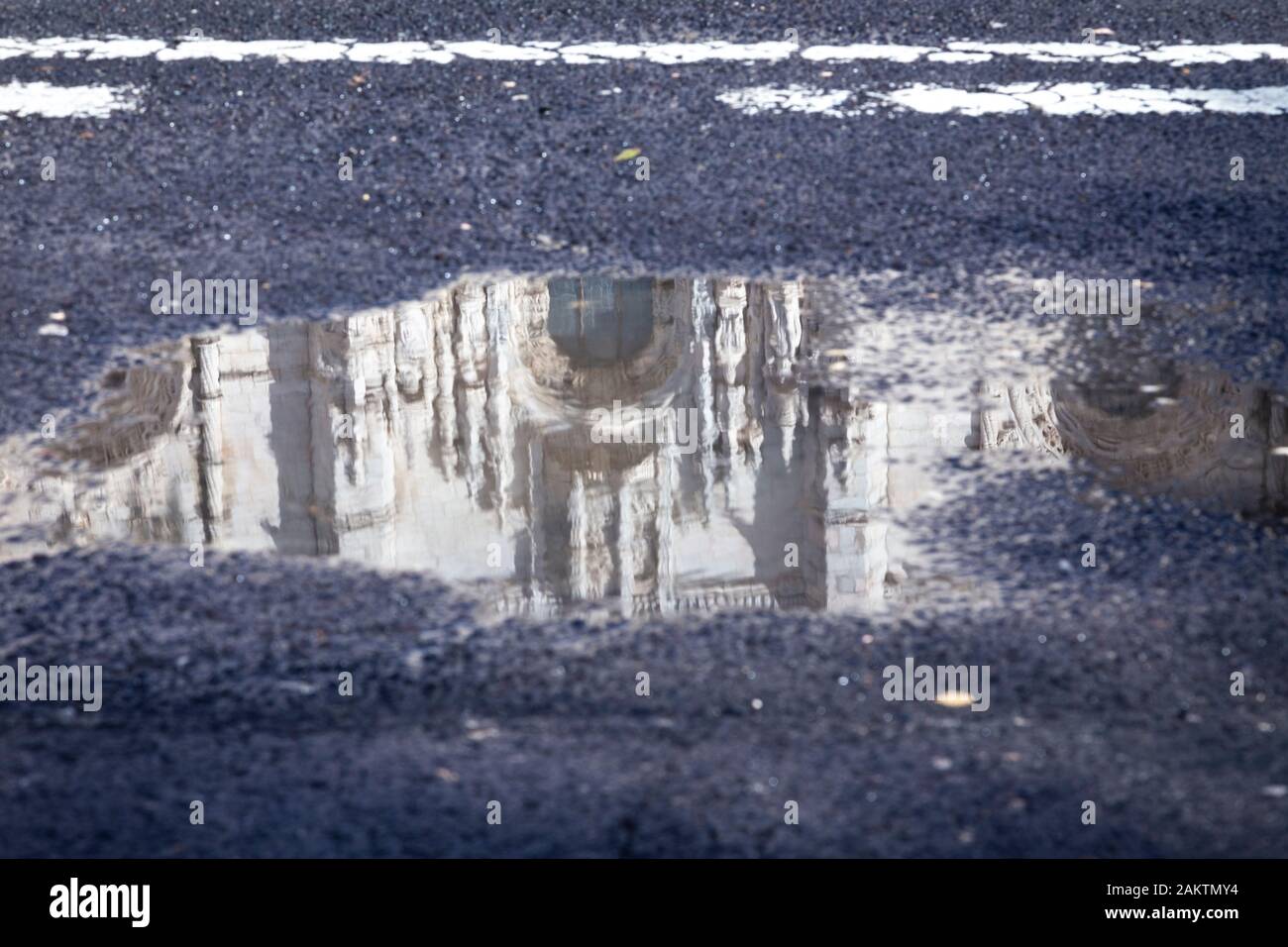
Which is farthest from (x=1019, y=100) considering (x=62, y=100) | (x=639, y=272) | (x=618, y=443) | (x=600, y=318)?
(x=62, y=100)

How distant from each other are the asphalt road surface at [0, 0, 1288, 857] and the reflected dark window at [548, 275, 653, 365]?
0.17 m

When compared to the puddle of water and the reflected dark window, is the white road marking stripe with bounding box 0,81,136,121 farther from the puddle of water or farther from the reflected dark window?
the reflected dark window

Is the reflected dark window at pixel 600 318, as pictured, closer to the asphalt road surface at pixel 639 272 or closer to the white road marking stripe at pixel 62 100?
the asphalt road surface at pixel 639 272

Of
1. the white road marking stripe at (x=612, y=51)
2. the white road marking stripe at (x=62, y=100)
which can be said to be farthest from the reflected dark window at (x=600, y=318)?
the white road marking stripe at (x=62, y=100)

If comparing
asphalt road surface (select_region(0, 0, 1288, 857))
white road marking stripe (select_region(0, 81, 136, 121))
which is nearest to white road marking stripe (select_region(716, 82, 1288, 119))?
asphalt road surface (select_region(0, 0, 1288, 857))

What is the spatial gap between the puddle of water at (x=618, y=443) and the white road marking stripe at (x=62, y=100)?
285 cm

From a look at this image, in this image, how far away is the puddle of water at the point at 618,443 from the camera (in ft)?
17.0

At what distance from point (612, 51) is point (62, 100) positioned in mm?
3021

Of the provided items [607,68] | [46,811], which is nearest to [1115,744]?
[46,811]

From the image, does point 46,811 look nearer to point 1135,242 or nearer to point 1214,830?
point 1214,830

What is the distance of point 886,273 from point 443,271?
186cm

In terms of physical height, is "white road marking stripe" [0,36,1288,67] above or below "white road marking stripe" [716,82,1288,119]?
above

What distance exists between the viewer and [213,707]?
4.30 metres

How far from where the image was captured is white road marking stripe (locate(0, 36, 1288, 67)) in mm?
9367
